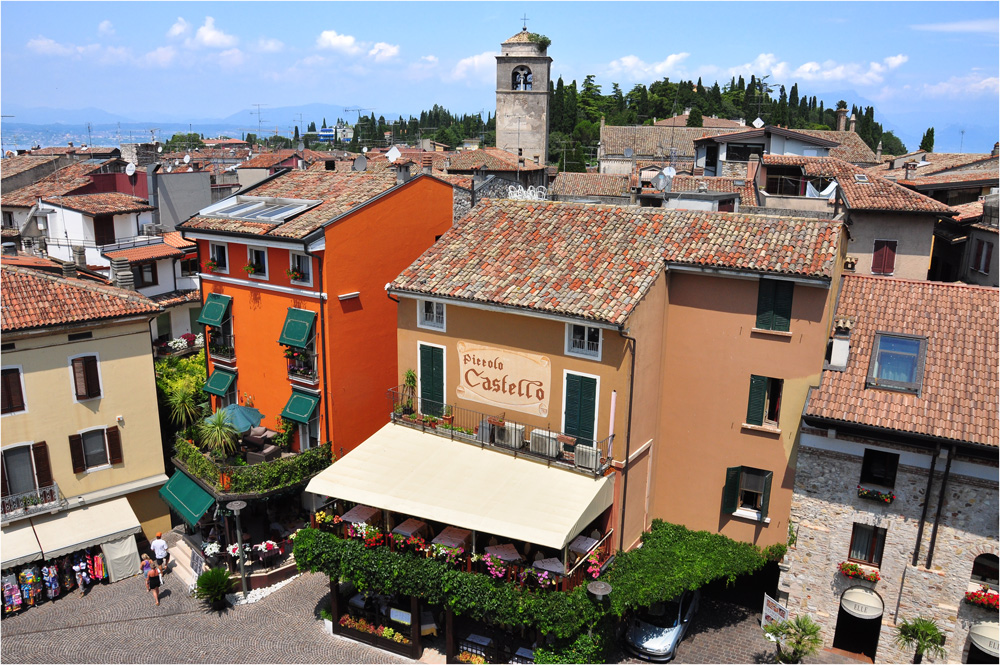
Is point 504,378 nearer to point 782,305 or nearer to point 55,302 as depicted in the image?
point 782,305

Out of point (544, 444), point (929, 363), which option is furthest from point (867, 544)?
point (544, 444)

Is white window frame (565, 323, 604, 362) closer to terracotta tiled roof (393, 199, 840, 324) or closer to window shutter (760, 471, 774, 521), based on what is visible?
terracotta tiled roof (393, 199, 840, 324)

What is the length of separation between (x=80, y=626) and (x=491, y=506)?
43.2 ft

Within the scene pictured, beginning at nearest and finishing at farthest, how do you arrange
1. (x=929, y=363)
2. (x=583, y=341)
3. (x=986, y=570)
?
1. (x=986, y=570)
2. (x=929, y=363)
3. (x=583, y=341)

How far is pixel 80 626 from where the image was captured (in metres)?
22.0

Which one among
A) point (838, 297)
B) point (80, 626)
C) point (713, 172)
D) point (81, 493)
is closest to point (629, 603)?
point (838, 297)

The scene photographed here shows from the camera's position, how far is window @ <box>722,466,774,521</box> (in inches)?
801

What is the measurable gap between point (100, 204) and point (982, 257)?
38.9 metres

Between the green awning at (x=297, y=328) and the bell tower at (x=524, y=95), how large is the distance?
61.5m

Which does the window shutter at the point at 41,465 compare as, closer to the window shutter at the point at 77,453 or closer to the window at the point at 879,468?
the window shutter at the point at 77,453

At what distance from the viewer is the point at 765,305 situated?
763 inches

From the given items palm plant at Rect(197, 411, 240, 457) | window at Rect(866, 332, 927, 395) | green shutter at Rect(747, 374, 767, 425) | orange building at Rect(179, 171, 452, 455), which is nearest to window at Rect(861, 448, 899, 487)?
window at Rect(866, 332, 927, 395)

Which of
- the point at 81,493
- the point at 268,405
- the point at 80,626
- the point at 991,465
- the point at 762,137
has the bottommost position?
the point at 80,626

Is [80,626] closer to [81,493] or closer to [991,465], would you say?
[81,493]
